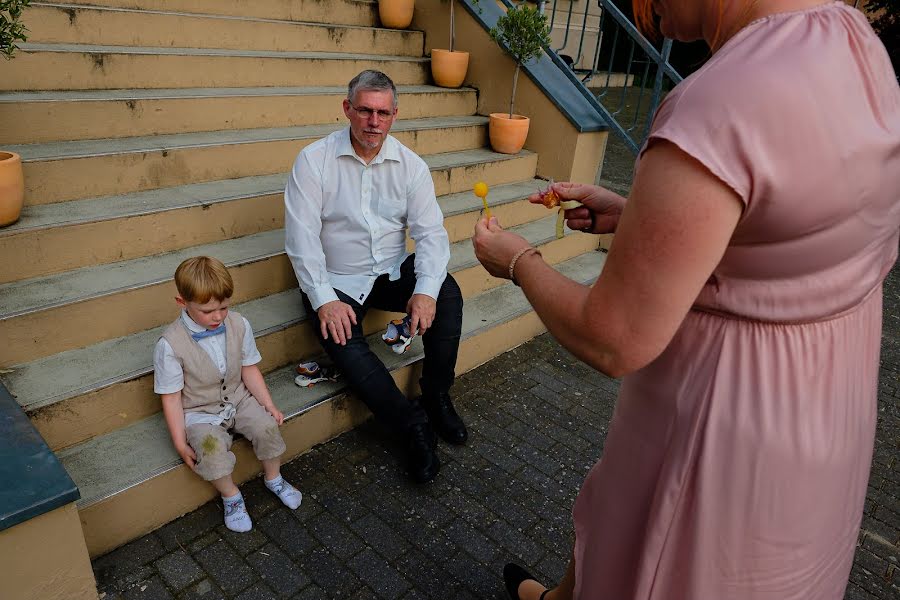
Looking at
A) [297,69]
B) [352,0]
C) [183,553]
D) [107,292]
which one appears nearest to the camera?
[183,553]

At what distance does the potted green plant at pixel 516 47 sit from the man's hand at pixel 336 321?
2.75 metres

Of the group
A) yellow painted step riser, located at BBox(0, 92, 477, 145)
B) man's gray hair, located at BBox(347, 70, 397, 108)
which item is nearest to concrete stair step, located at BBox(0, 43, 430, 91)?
yellow painted step riser, located at BBox(0, 92, 477, 145)

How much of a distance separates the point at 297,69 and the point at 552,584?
394cm

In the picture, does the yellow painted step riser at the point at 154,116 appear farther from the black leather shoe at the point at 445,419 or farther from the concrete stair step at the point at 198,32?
the black leather shoe at the point at 445,419

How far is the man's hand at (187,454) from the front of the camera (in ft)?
8.07

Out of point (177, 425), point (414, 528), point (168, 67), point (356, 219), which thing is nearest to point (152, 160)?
point (168, 67)

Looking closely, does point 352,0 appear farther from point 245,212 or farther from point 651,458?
point 651,458

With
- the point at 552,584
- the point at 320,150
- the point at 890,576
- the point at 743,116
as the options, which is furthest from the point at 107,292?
the point at 890,576

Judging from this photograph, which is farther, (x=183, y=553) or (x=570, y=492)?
(x=570, y=492)

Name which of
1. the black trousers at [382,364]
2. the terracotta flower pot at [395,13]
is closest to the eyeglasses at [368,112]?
the black trousers at [382,364]

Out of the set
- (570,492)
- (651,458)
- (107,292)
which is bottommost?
(570,492)

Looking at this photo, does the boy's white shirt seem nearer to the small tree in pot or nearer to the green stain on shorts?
the green stain on shorts

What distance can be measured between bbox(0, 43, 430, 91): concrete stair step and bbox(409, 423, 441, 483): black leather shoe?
9.39 feet

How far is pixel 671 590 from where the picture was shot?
1194mm
